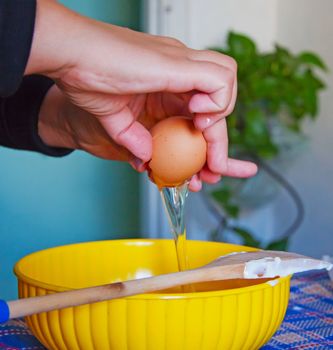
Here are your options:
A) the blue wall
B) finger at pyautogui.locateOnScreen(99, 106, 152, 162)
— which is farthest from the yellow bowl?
the blue wall

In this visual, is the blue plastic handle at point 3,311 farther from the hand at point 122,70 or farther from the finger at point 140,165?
the finger at point 140,165

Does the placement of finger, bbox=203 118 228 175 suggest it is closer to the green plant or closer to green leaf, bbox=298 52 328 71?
the green plant

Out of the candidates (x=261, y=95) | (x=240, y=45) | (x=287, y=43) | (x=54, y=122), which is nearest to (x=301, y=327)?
(x=54, y=122)

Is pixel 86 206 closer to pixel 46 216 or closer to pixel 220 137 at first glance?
pixel 46 216

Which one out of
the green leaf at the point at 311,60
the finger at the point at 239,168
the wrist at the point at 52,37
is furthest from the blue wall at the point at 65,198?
the wrist at the point at 52,37

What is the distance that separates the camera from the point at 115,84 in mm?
627

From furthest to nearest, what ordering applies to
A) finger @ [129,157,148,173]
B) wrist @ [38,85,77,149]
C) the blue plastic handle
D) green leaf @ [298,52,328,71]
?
green leaf @ [298,52,328,71] → wrist @ [38,85,77,149] → finger @ [129,157,148,173] → the blue plastic handle

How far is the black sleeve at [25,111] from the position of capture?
98 centimetres

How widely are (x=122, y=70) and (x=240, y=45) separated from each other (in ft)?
5.55

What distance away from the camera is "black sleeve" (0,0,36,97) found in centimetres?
53

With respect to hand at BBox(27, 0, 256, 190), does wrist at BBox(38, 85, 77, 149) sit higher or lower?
lower

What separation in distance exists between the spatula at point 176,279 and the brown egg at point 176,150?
0.12 metres

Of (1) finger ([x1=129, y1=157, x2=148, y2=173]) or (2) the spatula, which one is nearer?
(2) the spatula

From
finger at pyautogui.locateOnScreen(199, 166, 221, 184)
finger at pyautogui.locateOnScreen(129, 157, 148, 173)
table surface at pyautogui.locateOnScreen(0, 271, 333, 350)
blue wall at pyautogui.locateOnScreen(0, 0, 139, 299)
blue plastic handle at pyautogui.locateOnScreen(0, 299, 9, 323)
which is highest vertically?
finger at pyautogui.locateOnScreen(129, 157, 148, 173)
